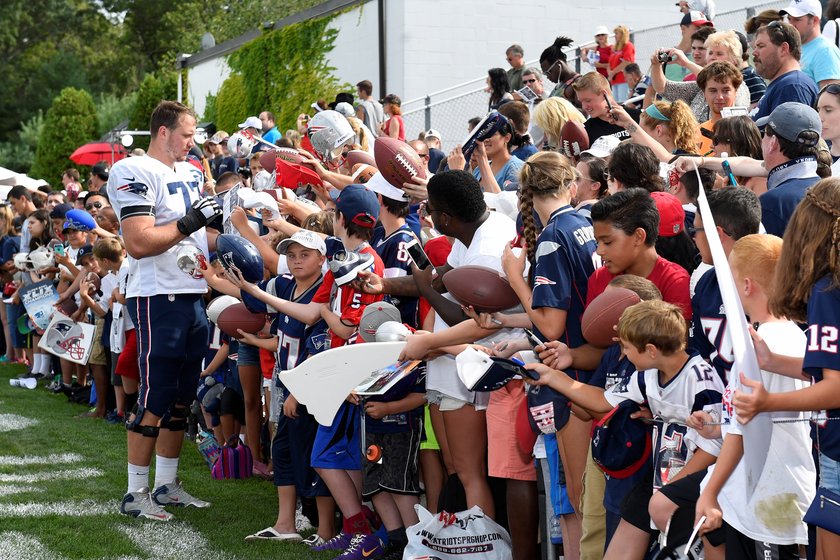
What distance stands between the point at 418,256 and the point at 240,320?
1.88 meters

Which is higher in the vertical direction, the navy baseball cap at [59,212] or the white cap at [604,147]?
the navy baseball cap at [59,212]

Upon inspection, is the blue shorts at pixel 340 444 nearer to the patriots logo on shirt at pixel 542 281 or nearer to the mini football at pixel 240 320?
the mini football at pixel 240 320

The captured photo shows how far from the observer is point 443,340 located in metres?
4.91

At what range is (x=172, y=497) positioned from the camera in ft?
22.5

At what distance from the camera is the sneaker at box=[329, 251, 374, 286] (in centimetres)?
527

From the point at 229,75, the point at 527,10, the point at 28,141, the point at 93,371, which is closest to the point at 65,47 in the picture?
the point at 28,141

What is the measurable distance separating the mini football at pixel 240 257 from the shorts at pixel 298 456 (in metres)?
0.85

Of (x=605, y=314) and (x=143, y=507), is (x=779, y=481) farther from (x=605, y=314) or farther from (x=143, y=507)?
(x=143, y=507)

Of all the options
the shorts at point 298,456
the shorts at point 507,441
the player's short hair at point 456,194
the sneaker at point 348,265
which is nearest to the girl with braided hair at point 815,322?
the shorts at point 507,441

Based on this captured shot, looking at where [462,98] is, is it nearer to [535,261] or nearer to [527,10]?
[527,10]

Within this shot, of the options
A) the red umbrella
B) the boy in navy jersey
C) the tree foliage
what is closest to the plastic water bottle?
the boy in navy jersey

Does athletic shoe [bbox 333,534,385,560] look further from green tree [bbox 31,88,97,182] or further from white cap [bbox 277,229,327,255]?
green tree [bbox 31,88,97,182]

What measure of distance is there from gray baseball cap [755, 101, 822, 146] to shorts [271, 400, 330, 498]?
3.08 metres

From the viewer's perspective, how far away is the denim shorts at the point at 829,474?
9.98 feet
